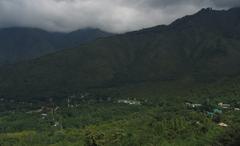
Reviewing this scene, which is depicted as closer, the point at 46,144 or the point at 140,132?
the point at 140,132

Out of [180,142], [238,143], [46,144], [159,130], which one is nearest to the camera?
[238,143]

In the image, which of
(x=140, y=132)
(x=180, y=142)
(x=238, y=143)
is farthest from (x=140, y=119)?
(x=238, y=143)

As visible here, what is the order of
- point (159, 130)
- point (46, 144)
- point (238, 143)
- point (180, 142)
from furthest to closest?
point (46, 144) < point (159, 130) < point (180, 142) < point (238, 143)

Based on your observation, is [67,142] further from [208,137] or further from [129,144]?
[208,137]

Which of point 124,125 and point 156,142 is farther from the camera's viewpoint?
point 124,125

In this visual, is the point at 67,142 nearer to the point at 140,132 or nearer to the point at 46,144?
the point at 46,144

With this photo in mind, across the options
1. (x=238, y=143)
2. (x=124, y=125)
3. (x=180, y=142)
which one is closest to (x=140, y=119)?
(x=124, y=125)

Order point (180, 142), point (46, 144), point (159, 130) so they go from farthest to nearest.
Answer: point (46, 144) < point (159, 130) < point (180, 142)

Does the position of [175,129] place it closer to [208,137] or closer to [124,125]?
[208,137]
